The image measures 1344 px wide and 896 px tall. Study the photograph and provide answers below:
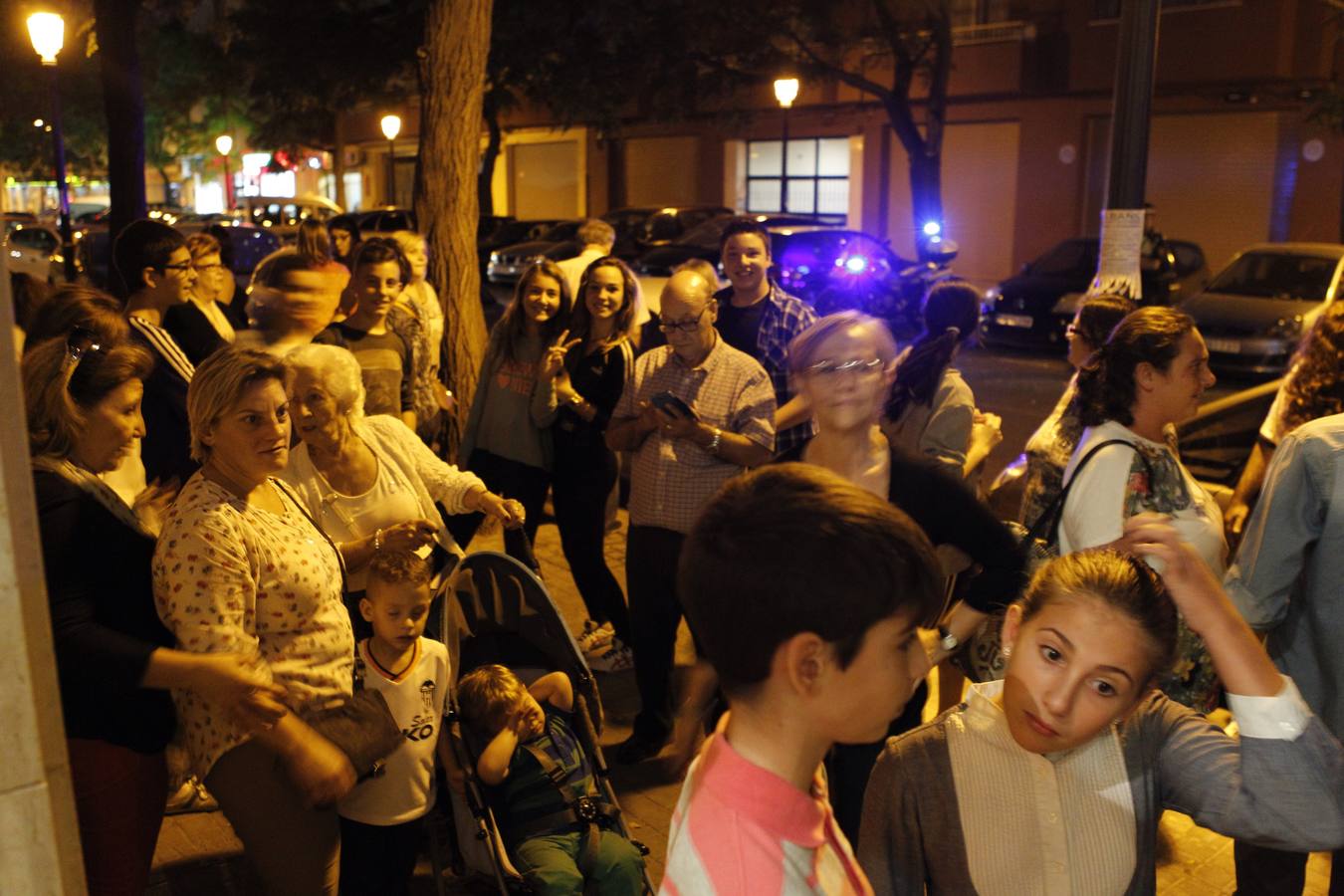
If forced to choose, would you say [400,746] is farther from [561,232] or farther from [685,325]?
[561,232]

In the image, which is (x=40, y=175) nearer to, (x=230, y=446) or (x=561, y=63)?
(x=561, y=63)

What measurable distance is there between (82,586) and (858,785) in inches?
82.2

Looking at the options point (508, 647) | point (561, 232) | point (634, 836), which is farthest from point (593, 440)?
point (561, 232)

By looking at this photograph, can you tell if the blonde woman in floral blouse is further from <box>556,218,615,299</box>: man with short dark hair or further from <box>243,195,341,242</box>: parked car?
<box>243,195,341,242</box>: parked car

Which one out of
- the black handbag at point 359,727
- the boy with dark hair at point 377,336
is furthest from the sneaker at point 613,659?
the black handbag at point 359,727

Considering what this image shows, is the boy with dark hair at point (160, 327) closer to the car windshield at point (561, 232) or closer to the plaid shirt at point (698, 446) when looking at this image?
the plaid shirt at point (698, 446)

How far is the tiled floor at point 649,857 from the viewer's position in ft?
13.3

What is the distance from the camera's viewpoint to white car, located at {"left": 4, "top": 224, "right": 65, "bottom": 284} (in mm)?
24859

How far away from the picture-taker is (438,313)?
27.6 ft

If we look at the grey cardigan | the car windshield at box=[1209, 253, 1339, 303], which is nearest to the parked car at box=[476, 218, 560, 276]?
the car windshield at box=[1209, 253, 1339, 303]

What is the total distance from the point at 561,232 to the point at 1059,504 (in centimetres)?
2496

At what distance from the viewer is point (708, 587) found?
1.54 metres

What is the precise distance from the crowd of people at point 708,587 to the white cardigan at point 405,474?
0.02 metres

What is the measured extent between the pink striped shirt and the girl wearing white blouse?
1.92 ft
